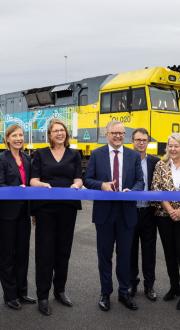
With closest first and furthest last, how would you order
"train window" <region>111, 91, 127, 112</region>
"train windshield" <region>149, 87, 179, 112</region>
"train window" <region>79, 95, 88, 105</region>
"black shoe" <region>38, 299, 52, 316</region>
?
"black shoe" <region>38, 299, 52, 316</region>, "train windshield" <region>149, 87, 179, 112</region>, "train window" <region>111, 91, 127, 112</region>, "train window" <region>79, 95, 88, 105</region>

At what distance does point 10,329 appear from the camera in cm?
425

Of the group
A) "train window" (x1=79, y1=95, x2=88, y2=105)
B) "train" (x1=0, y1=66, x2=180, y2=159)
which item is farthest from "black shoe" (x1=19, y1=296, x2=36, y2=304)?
"train window" (x1=79, y1=95, x2=88, y2=105)

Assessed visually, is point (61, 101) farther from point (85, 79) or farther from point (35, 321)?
point (35, 321)

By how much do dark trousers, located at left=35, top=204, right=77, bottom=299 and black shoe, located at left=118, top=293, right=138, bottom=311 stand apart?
0.79 meters

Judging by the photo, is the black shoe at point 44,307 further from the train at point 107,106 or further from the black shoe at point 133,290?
the train at point 107,106

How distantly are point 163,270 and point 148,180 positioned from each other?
1.60 m

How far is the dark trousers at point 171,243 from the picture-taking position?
5.03 m

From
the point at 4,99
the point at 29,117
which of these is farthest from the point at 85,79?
the point at 4,99

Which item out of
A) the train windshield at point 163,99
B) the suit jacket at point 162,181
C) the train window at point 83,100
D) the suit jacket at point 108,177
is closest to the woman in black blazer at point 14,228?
the suit jacket at point 108,177

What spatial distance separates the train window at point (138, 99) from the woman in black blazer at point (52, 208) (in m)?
9.19

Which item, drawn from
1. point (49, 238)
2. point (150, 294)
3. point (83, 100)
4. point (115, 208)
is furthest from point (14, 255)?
point (83, 100)

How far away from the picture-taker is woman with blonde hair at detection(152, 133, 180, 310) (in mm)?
4977

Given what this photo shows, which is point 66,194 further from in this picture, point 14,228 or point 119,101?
point 119,101

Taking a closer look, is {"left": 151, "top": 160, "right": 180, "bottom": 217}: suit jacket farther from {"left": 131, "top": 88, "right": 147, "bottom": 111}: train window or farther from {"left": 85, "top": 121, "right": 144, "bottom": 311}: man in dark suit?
{"left": 131, "top": 88, "right": 147, "bottom": 111}: train window
